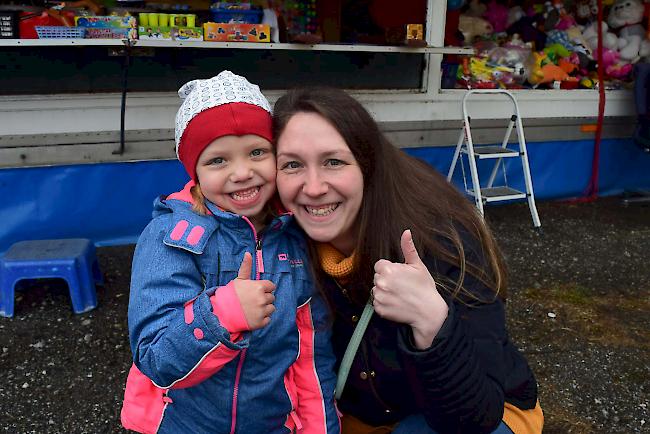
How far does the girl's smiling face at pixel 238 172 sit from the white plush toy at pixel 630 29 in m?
5.54

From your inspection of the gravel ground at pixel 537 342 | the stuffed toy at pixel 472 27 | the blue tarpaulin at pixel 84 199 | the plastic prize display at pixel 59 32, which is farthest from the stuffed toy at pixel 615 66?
the plastic prize display at pixel 59 32

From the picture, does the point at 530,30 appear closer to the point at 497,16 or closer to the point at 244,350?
the point at 497,16

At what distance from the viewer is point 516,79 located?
5.18 meters

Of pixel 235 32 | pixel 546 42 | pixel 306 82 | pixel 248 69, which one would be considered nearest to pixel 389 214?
pixel 235 32

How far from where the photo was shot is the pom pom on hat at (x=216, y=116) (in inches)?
59.2

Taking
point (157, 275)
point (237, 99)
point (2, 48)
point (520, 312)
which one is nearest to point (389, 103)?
point (520, 312)

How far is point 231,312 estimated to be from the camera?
49.1 inches

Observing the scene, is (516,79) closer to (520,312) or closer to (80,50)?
(520,312)

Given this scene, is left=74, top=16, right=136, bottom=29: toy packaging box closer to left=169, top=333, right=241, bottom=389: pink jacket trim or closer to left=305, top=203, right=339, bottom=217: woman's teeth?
left=305, top=203, right=339, bottom=217: woman's teeth

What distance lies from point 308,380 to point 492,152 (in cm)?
341

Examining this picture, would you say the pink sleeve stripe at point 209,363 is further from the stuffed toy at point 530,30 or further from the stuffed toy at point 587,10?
the stuffed toy at point 587,10

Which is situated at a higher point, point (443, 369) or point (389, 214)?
point (389, 214)

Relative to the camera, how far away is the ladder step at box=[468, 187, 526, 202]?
4520mm

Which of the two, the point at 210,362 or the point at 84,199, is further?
the point at 84,199
